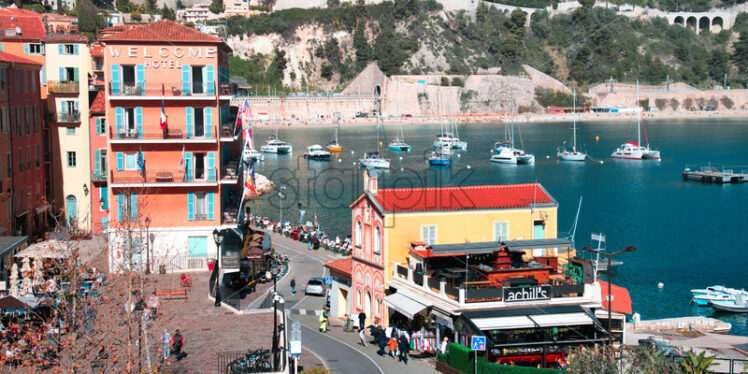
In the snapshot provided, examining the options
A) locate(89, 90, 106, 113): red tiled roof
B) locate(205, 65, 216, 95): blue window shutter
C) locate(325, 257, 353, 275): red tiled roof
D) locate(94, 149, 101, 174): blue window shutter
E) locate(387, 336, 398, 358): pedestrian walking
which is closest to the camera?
locate(387, 336, 398, 358): pedestrian walking

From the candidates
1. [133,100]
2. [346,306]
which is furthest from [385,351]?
[133,100]

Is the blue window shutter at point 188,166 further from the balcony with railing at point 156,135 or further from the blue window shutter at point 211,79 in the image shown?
the blue window shutter at point 211,79

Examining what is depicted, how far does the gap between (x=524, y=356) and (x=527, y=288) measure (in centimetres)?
228

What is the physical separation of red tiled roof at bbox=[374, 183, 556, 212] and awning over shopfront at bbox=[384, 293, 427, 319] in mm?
3477

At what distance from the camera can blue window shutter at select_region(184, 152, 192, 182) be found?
4309cm

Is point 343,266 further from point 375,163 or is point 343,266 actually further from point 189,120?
point 375,163

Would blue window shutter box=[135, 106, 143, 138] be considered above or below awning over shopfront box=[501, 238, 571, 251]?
above

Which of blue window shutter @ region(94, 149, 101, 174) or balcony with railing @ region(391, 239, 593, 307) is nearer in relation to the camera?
balcony with railing @ region(391, 239, 593, 307)

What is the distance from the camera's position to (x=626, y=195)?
96750 millimetres

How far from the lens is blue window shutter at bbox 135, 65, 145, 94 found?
Answer: 42812 mm

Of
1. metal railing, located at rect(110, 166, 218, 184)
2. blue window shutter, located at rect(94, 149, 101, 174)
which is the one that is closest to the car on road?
metal railing, located at rect(110, 166, 218, 184)

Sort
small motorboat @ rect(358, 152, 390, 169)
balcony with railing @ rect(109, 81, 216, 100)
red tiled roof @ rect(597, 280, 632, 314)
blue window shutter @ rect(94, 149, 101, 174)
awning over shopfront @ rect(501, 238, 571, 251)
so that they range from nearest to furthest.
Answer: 1. awning over shopfront @ rect(501, 238, 571, 251)
2. red tiled roof @ rect(597, 280, 632, 314)
3. balcony with railing @ rect(109, 81, 216, 100)
4. blue window shutter @ rect(94, 149, 101, 174)
5. small motorboat @ rect(358, 152, 390, 169)

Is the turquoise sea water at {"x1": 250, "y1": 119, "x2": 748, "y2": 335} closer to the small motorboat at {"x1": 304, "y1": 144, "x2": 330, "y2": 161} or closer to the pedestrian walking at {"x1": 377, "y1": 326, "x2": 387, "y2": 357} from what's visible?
the small motorboat at {"x1": 304, "y1": 144, "x2": 330, "y2": 161}

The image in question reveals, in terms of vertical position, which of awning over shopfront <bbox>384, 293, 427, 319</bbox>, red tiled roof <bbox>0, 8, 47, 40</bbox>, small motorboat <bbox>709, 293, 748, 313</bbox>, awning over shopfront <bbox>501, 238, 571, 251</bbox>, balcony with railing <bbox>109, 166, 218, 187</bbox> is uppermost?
red tiled roof <bbox>0, 8, 47, 40</bbox>
